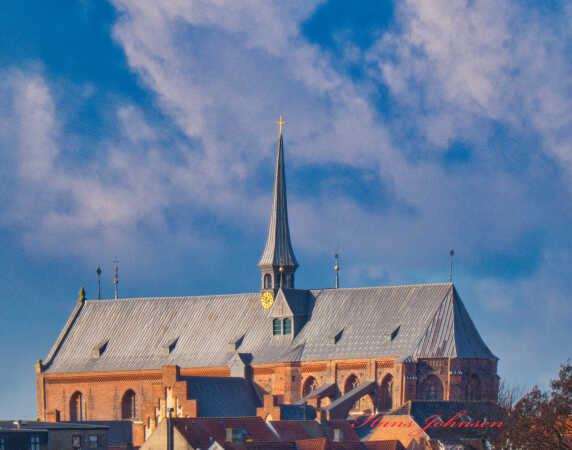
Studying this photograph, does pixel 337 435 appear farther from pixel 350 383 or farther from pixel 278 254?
pixel 278 254

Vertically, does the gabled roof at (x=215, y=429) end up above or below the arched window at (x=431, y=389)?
below

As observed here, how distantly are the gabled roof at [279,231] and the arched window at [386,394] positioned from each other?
17494 millimetres

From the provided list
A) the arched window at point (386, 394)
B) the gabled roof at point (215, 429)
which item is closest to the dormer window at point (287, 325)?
the arched window at point (386, 394)

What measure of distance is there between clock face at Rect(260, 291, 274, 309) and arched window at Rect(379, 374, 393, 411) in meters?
15.9

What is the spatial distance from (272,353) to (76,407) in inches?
785

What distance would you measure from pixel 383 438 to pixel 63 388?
39.8m

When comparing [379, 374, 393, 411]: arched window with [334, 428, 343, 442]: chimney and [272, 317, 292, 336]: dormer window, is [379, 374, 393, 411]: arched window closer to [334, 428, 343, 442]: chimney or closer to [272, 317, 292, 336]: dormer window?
[272, 317, 292, 336]: dormer window

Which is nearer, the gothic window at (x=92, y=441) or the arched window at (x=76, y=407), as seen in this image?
the gothic window at (x=92, y=441)

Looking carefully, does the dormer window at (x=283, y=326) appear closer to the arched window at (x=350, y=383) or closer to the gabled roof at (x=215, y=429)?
the arched window at (x=350, y=383)

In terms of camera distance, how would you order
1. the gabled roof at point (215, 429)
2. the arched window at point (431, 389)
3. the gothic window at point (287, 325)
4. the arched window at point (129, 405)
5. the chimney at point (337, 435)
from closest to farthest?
1. the gabled roof at point (215, 429)
2. the chimney at point (337, 435)
3. the arched window at point (431, 389)
4. the gothic window at point (287, 325)
5. the arched window at point (129, 405)

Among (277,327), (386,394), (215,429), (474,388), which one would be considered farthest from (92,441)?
(474,388)

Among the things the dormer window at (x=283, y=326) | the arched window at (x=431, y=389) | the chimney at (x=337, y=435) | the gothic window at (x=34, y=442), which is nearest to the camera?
the gothic window at (x=34, y=442)

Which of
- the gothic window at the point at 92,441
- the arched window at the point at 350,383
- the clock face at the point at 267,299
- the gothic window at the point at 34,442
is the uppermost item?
the clock face at the point at 267,299

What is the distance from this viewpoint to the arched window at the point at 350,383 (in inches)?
4879
